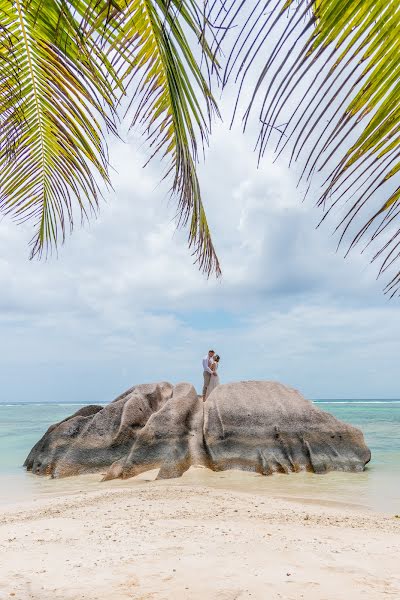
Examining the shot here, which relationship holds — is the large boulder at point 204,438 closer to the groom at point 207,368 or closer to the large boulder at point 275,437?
the large boulder at point 275,437

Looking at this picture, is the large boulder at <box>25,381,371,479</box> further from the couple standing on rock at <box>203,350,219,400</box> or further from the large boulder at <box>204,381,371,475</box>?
the couple standing on rock at <box>203,350,219,400</box>

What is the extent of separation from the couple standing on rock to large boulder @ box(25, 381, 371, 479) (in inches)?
91.7

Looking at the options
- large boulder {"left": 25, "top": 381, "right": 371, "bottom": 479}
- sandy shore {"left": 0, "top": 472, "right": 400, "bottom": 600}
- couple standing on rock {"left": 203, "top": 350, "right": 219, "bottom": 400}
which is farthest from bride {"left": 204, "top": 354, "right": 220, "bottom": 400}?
sandy shore {"left": 0, "top": 472, "right": 400, "bottom": 600}

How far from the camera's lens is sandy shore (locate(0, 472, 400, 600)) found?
3.62 meters

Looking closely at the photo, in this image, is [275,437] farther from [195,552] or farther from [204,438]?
[195,552]

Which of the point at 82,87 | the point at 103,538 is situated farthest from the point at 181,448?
the point at 82,87

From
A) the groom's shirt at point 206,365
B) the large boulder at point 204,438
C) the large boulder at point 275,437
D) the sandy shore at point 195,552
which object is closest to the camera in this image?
the sandy shore at point 195,552

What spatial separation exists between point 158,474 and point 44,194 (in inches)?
234

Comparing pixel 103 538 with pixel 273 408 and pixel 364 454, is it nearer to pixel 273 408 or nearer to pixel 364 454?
pixel 273 408

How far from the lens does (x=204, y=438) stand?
10.3 m

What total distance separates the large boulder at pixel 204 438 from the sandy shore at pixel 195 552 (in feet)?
9.88

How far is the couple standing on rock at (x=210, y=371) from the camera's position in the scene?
1378 centimetres

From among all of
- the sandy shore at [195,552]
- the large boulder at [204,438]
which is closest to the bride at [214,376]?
the large boulder at [204,438]

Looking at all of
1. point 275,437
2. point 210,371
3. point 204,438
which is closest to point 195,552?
point 204,438
